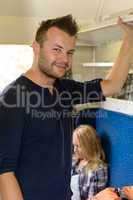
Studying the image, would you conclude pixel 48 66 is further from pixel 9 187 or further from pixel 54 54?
pixel 9 187

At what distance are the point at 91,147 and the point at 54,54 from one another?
3.64ft

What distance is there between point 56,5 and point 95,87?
125 centimetres

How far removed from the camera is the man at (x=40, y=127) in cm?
116

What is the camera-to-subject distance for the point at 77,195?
217cm

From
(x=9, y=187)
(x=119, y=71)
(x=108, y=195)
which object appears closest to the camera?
(x=9, y=187)

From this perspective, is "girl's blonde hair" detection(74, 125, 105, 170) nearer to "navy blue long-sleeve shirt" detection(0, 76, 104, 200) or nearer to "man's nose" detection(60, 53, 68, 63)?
"navy blue long-sleeve shirt" detection(0, 76, 104, 200)

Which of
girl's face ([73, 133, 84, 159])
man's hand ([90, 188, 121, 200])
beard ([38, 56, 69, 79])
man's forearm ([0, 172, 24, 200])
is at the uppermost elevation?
beard ([38, 56, 69, 79])

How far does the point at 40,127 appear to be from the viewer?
1.22 meters

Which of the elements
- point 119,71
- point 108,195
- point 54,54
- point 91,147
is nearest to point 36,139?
point 54,54

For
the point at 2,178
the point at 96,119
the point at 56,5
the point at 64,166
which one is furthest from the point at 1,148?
the point at 56,5

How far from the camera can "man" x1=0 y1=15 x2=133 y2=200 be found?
116 centimetres

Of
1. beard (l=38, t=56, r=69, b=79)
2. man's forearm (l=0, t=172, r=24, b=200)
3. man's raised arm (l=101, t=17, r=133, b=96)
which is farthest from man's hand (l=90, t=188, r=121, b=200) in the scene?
beard (l=38, t=56, r=69, b=79)

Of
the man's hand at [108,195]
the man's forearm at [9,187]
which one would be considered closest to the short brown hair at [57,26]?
the man's forearm at [9,187]

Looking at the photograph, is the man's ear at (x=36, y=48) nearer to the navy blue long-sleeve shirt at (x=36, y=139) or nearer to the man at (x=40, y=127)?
the man at (x=40, y=127)
